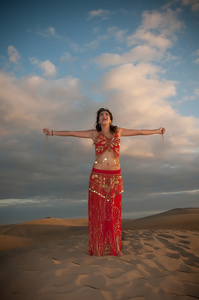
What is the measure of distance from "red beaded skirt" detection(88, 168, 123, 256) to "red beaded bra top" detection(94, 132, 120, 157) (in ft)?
1.65

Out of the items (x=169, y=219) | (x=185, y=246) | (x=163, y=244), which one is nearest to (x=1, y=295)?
(x=163, y=244)

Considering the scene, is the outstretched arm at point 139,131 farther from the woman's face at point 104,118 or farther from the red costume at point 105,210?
the red costume at point 105,210

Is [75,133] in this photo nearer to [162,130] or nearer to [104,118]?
[104,118]

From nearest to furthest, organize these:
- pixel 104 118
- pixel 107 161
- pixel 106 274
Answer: pixel 106 274 → pixel 107 161 → pixel 104 118

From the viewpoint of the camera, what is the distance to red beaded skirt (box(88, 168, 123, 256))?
4.78 metres

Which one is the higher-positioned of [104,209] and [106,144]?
[106,144]

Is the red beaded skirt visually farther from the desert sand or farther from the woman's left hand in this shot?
the woman's left hand

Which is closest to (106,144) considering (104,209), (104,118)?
(104,118)

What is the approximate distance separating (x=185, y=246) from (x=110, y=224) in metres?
2.30

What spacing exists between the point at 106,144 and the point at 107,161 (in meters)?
0.41

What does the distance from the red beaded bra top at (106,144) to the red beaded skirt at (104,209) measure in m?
0.50

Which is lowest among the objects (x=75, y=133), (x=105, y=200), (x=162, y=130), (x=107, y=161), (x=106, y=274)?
(x=106, y=274)

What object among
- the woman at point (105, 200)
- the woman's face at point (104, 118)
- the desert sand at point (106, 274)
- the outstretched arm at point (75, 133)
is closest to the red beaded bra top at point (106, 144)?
the woman at point (105, 200)

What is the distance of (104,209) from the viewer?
15.7ft
